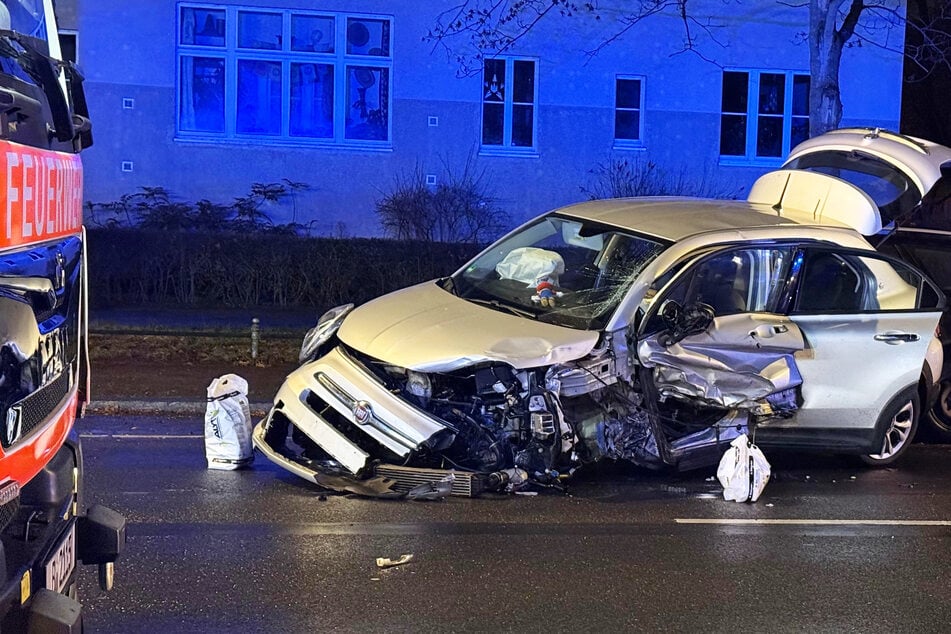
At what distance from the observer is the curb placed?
9617mm

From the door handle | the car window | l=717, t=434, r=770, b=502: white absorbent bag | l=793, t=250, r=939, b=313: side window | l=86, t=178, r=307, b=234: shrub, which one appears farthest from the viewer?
l=86, t=178, r=307, b=234: shrub

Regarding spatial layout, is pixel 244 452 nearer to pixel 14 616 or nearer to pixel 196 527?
pixel 196 527

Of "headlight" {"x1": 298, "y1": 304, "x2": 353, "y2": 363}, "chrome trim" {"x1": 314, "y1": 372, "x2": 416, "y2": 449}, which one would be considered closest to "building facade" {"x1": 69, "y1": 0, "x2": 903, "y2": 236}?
"headlight" {"x1": 298, "y1": 304, "x2": 353, "y2": 363}

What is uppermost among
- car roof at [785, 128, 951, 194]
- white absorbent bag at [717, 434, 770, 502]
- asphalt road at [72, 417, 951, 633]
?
car roof at [785, 128, 951, 194]

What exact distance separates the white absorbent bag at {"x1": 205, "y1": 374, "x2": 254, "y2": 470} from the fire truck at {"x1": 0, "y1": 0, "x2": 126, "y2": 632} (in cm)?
349

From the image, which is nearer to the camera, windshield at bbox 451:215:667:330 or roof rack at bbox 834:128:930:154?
windshield at bbox 451:215:667:330

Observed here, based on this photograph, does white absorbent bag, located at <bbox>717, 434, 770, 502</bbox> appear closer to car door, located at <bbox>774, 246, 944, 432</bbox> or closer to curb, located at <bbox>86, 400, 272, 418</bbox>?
car door, located at <bbox>774, 246, 944, 432</bbox>

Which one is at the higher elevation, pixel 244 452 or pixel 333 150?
pixel 333 150

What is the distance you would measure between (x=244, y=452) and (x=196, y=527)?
1.35 m

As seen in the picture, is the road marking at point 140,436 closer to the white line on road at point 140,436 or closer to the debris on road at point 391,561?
the white line on road at point 140,436

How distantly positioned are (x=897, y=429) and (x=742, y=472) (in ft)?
5.87

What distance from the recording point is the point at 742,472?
724 centimetres

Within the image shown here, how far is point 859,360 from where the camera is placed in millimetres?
7965

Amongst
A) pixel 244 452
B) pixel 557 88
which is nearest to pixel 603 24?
pixel 557 88
